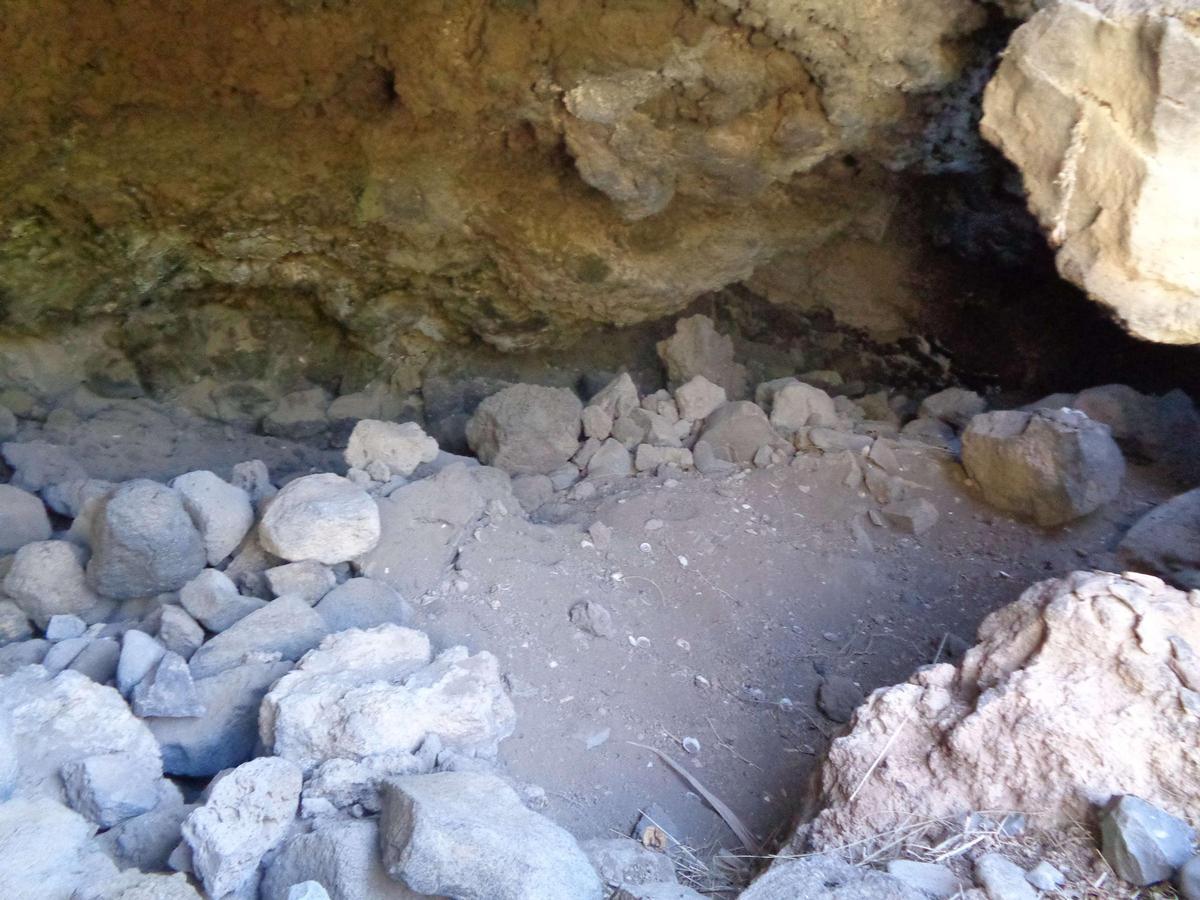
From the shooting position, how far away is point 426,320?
5086 mm

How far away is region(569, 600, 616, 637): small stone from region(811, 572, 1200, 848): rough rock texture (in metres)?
1.17

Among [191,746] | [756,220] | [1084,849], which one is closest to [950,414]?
[756,220]

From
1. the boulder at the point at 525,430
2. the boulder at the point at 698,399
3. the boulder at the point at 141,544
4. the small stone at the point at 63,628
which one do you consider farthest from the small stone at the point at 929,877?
the boulder at the point at 698,399

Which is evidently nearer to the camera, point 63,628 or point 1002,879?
point 1002,879

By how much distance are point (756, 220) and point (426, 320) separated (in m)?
1.90

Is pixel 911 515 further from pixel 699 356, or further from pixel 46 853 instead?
pixel 46 853

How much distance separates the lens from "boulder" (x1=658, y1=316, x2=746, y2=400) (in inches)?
206

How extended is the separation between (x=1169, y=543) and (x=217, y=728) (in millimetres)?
3120

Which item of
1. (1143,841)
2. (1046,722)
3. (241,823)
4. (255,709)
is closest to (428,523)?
(255,709)

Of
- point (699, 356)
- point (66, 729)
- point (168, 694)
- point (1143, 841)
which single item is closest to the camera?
point (1143, 841)

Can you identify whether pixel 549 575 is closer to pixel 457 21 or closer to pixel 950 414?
pixel 457 21

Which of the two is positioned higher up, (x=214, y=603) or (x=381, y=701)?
(x=381, y=701)

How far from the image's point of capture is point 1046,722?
6.29 feet

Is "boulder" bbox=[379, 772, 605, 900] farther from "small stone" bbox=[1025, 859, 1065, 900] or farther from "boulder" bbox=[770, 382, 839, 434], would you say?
"boulder" bbox=[770, 382, 839, 434]
